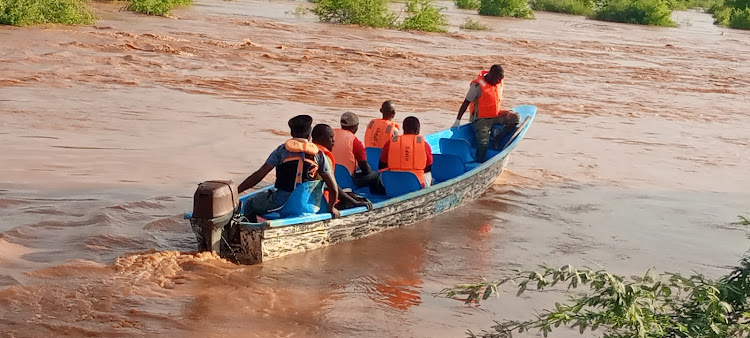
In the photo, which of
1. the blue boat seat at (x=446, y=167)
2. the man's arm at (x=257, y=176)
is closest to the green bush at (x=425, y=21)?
the blue boat seat at (x=446, y=167)

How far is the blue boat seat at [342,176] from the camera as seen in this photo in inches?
301

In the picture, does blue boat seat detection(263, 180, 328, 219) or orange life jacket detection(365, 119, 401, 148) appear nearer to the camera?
blue boat seat detection(263, 180, 328, 219)

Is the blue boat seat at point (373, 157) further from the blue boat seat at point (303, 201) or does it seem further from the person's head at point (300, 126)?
the person's head at point (300, 126)

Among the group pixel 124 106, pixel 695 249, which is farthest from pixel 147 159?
pixel 695 249

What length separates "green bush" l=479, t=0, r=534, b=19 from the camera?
34.6m

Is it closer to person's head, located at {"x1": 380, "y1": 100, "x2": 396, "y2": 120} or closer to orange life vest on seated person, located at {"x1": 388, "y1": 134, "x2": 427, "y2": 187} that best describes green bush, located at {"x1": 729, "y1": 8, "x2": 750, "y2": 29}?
person's head, located at {"x1": 380, "y1": 100, "x2": 396, "y2": 120}

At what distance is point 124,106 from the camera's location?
41.8 ft

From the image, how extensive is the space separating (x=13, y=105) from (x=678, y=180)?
29.4 feet

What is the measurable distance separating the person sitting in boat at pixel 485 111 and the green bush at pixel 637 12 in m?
27.7

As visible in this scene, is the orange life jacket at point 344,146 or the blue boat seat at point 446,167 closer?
the orange life jacket at point 344,146

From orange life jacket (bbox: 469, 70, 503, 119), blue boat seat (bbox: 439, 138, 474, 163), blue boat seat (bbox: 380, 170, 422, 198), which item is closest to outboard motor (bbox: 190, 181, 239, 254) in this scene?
blue boat seat (bbox: 380, 170, 422, 198)

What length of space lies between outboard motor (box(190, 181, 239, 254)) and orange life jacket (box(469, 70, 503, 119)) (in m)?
4.39

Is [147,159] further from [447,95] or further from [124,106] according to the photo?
[447,95]

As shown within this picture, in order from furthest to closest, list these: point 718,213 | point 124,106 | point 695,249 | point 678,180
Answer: point 124,106, point 678,180, point 718,213, point 695,249
